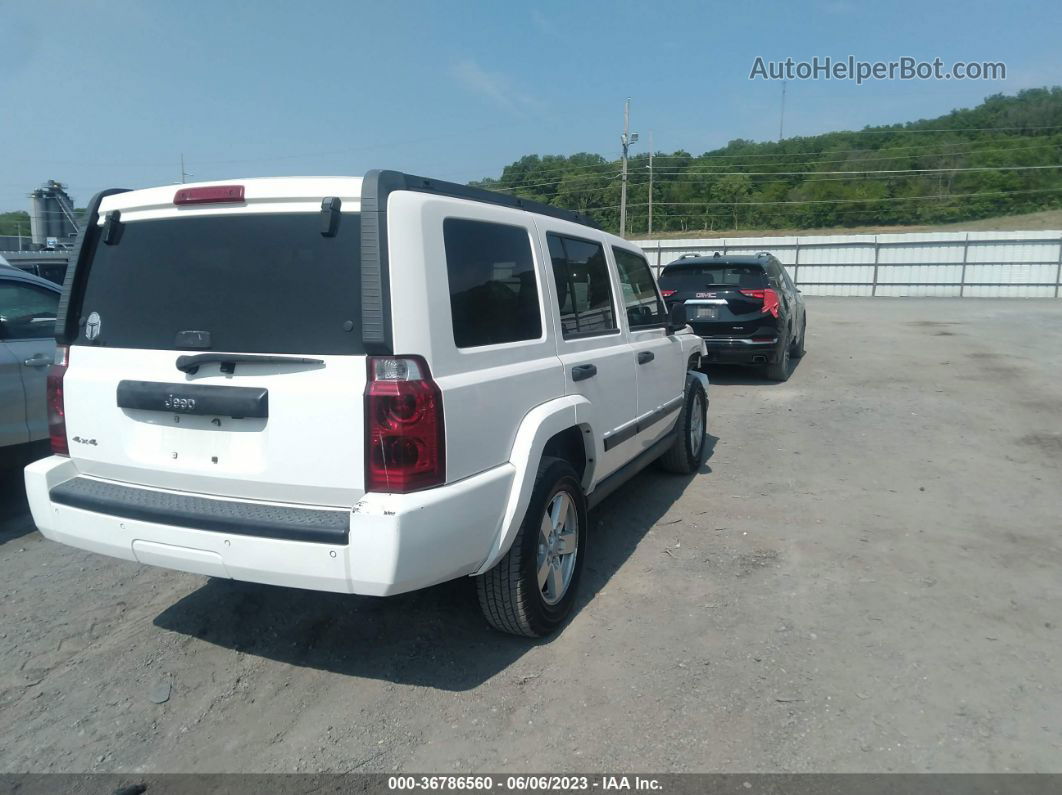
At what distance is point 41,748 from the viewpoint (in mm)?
2969

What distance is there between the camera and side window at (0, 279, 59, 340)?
18.4ft

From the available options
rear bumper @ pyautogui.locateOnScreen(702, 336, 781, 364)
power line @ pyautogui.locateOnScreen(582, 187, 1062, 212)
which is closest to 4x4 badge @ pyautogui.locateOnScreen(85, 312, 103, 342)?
rear bumper @ pyautogui.locateOnScreen(702, 336, 781, 364)

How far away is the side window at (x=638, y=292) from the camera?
5.11 metres

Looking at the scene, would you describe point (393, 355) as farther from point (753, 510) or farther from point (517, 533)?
point (753, 510)

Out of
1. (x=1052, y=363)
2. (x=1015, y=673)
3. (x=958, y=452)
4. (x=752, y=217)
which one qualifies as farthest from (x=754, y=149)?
(x=1015, y=673)

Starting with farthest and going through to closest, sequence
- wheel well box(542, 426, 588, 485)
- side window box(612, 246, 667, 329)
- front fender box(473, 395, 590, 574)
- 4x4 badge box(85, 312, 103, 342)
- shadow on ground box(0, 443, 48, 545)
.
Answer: shadow on ground box(0, 443, 48, 545)
side window box(612, 246, 667, 329)
wheel well box(542, 426, 588, 485)
4x4 badge box(85, 312, 103, 342)
front fender box(473, 395, 590, 574)

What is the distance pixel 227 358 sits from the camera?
303 cm

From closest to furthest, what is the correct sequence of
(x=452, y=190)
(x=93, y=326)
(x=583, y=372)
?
(x=452, y=190) → (x=93, y=326) → (x=583, y=372)

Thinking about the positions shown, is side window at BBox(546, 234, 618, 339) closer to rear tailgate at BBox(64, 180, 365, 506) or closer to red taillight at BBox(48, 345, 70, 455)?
rear tailgate at BBox(64, 180, 365, 506)

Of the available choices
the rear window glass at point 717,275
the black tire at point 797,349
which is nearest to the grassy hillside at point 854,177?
the black tire at point 797,349

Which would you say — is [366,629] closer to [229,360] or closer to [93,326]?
[229,360]

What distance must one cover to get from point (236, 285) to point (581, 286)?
1985mm

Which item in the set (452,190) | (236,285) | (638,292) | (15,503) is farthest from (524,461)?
(15,503)

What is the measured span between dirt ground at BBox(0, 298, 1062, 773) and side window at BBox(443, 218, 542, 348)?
5.02ft
